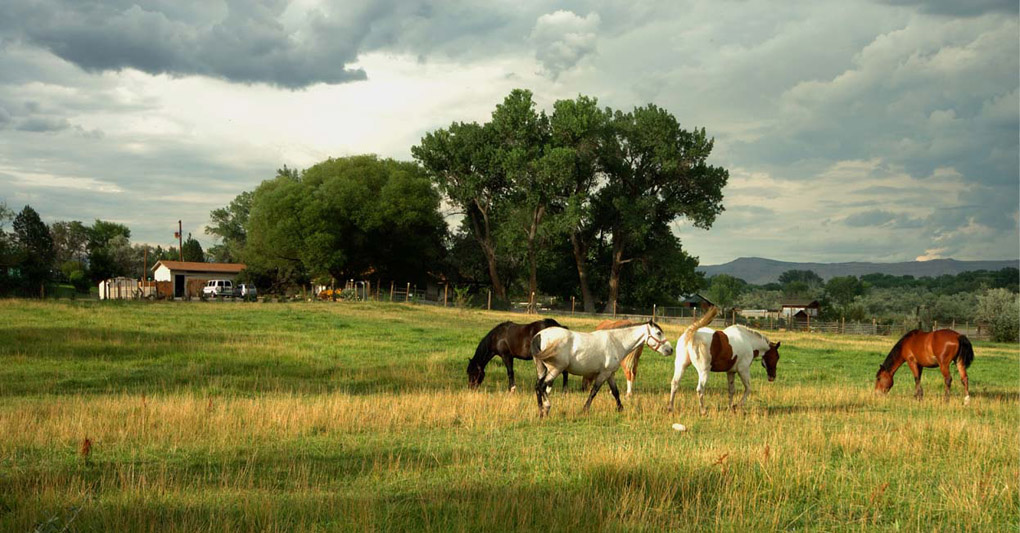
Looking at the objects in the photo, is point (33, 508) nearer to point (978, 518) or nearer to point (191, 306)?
point (978, 518)

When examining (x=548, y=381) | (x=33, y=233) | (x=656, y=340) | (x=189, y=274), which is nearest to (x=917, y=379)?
(x=656, y=340)

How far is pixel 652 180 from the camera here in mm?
64000

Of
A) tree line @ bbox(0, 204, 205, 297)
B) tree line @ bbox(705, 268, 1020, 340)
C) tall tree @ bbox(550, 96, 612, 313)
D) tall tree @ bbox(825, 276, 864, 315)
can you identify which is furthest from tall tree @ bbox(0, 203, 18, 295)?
tall tree @ bbox(825, 276, 864, 315)

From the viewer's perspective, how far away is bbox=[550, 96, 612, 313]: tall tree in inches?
2347

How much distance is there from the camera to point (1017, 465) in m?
8.66

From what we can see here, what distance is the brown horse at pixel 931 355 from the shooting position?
1597cm

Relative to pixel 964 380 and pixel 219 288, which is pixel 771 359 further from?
pixel 219 288

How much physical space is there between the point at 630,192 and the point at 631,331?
53.0 meters

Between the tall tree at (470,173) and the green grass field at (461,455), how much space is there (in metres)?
45.2

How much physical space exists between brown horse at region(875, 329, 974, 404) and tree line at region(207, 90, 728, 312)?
41881mm

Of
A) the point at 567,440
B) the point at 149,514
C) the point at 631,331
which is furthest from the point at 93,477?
the point at 631,331

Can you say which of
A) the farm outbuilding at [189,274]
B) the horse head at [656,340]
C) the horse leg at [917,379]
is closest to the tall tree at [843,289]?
the farm outbuilding at [189,274]

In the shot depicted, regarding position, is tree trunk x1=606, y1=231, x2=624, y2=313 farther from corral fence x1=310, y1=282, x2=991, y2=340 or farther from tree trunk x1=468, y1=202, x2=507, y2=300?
tree trunk x1=468, y1=202, x2=507, y2=300

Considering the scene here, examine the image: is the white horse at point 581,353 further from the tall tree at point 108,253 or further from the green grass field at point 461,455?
the tall tree at point 108,253
